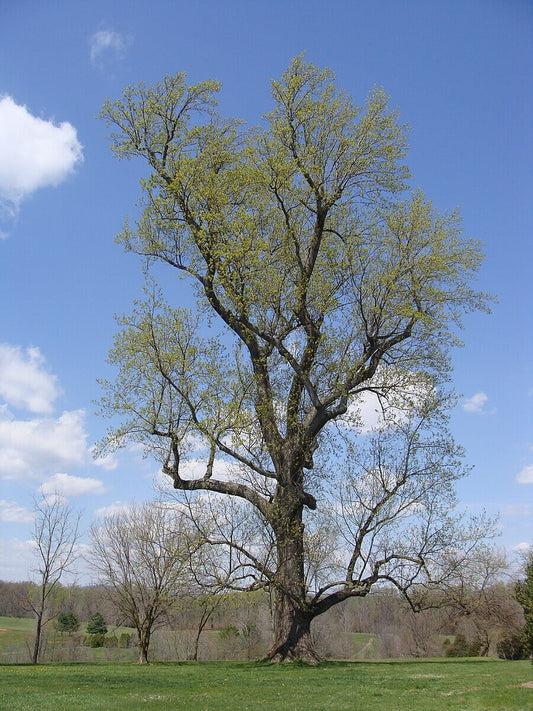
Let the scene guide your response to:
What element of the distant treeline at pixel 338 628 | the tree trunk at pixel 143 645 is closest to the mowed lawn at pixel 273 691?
the distant treeline at pixel 338 628

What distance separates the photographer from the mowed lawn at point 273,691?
373 inches

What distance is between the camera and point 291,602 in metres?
17.3

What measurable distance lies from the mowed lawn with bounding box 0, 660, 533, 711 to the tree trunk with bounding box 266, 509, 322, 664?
78 centimetres

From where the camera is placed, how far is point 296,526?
17.1 metres

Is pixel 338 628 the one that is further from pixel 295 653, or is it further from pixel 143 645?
pixel 295 653

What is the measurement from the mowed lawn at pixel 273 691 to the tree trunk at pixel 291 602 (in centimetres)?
78

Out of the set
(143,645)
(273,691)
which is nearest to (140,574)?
(143,645)

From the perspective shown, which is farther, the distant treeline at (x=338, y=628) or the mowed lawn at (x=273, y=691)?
the distant treeline at (x=338, y=628)

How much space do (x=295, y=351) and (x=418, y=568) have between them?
7843 mm

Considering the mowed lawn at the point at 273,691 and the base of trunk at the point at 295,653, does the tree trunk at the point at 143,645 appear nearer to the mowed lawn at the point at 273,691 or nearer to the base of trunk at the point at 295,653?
the base of trunk at the point at 295,653

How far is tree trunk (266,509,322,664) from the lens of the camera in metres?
17.0

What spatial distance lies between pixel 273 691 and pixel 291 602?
19.0 feet

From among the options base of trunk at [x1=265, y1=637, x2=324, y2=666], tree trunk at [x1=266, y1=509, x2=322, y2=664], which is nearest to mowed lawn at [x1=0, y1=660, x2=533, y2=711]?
base of trunk at [x1=265, y1=637, x2=324, y2=666]

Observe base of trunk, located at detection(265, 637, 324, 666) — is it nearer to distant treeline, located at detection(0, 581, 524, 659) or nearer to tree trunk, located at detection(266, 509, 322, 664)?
tree trunk, located at detection(266, 509, 322, 664)
